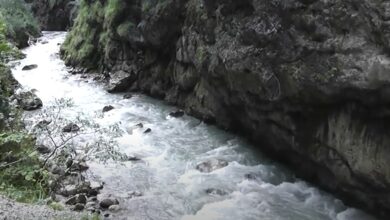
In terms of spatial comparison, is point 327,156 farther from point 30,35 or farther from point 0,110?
point 30,35

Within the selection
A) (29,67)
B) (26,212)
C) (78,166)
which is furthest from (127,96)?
(26,212)

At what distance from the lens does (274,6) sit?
31.0 feet

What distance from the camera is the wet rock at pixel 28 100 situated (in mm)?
16016

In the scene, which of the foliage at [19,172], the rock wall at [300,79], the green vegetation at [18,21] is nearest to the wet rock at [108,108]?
the rock wall at [300,79]

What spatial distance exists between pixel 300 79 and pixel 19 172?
620 centimetres

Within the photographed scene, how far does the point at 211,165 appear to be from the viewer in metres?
11.1

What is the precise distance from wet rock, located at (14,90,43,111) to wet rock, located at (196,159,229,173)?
8.18m

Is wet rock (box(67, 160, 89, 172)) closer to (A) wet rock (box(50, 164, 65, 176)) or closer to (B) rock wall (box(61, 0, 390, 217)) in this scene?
(A) wet rock (box(50, 164, 65, 176))

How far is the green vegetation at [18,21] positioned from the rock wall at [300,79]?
60.7 ft

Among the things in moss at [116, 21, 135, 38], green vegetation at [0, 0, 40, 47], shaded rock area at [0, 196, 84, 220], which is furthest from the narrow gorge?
green vegetation at [0, 0, 40, 47]

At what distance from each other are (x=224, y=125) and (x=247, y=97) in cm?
253

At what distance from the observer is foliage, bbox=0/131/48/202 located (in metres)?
8.20

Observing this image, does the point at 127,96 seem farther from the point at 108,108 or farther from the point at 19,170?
the point at 19,170

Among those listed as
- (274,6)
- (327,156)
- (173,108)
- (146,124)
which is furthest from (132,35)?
(327,156)
